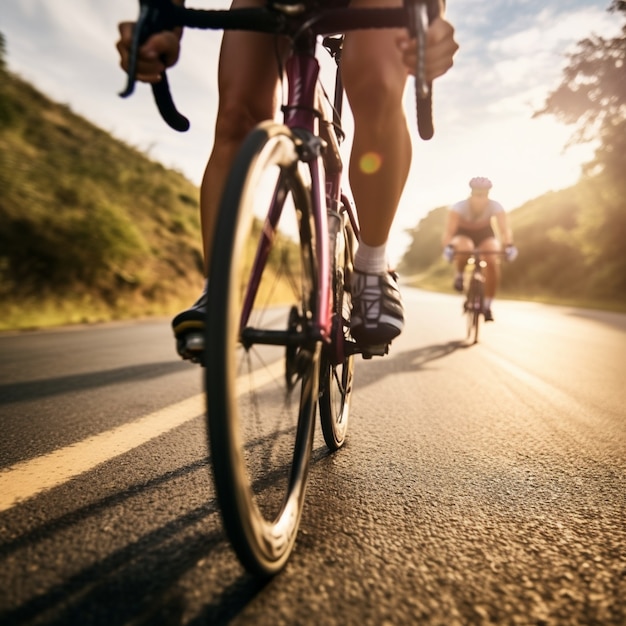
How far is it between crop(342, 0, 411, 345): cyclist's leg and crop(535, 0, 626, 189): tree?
19.2 metres

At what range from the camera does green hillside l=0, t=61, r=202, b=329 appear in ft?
33.2

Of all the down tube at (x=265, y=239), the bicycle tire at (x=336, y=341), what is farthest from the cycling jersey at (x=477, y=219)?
the down tube at (x=265, y=239)

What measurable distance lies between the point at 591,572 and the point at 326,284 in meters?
0.92

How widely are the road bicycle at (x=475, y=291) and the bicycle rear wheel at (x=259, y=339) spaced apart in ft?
17.7

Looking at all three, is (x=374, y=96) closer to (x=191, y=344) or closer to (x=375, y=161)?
(x=375, y=161)

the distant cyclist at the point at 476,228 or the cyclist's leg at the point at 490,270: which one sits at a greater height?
the distant cyclist at the point at 476,228

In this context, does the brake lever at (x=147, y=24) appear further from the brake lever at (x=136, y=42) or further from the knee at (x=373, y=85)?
the knee at (x=373, y=85)

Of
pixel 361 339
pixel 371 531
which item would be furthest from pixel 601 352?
pixel 371 531

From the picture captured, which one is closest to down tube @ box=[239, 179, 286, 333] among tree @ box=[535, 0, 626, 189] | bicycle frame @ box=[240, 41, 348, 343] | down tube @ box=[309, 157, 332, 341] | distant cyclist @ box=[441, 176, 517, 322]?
bicycle frame @ box=[240, 41, 348, 343]

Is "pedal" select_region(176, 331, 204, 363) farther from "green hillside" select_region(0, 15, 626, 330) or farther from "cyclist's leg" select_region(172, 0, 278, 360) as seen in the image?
"green hillside" select_region(0, 15, 626, 330)

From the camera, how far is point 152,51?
1355mm

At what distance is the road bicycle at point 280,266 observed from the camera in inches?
35.7

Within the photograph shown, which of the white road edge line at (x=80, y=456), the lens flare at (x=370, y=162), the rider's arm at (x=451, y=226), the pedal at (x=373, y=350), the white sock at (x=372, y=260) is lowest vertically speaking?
the white road edge line at (x=80, y=456)

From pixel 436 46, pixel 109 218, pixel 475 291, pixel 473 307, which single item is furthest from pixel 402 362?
pixel 109 218
